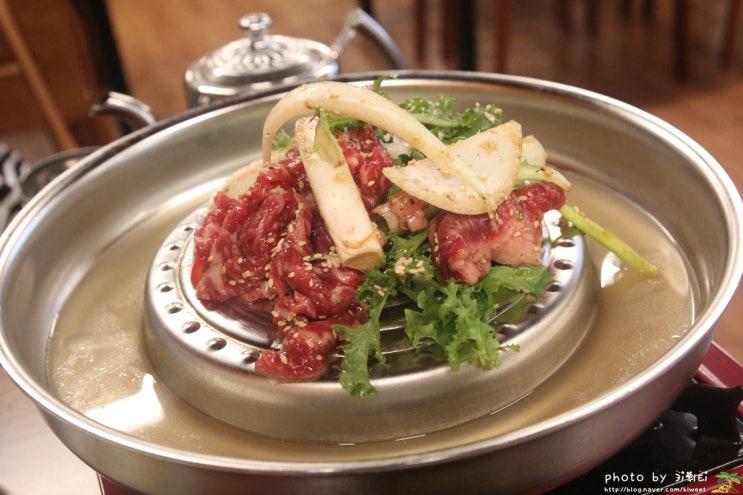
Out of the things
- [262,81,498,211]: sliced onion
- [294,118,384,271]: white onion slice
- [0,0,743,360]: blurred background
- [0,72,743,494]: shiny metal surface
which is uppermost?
[262,81,498,211]: sliced onion

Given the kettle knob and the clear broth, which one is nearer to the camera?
the clear broth

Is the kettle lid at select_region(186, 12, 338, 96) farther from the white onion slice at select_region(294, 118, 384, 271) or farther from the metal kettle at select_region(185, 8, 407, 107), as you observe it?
the white onion slice at select_region(294, 118, 384, 271)

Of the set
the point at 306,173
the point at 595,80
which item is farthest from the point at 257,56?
the point at 595,80

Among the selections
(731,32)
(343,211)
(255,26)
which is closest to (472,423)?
(343,211)

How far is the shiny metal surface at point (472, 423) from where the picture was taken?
2.95ft

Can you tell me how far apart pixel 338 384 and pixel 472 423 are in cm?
24

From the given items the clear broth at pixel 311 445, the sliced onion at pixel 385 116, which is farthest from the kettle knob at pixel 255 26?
the sliced onion at pixel 385 116

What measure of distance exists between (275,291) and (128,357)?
0.40 meters

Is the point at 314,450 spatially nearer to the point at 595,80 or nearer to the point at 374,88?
the point at 374,88

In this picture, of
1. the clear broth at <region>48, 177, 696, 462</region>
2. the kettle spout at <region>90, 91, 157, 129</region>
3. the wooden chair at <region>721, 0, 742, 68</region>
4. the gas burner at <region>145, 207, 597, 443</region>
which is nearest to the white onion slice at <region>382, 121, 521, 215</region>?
the gas burner at <region>145, 207, 597, 443</region>

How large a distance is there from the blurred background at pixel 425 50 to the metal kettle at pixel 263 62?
1271 millimetres

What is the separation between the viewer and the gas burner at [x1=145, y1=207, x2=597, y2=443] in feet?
3.77

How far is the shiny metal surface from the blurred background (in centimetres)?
156

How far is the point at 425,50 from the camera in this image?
231 inches
